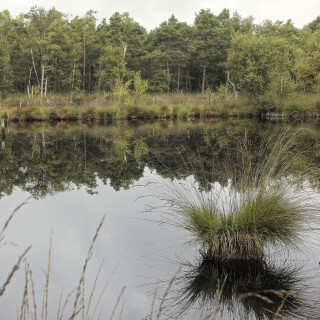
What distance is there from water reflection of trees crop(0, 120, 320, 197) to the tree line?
46.4 ft

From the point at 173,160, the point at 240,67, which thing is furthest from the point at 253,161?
the point at 240,67

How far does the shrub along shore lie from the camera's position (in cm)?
2416

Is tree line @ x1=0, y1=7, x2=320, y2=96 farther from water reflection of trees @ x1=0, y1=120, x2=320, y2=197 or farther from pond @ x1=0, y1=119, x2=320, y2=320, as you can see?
pond @ x1=0, y1=119, x2=320, y2=320

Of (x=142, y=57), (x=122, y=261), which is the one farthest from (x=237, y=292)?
(x=142, y=57)

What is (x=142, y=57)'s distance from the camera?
155 ft

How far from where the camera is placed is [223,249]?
3654 millimetres

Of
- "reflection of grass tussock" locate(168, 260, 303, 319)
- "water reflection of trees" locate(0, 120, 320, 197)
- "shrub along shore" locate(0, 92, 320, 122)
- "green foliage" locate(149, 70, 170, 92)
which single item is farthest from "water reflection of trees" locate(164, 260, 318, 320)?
"green foliage" locate(149, 70, 170, 92)

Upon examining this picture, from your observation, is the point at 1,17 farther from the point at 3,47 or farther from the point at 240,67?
the point at 240,67

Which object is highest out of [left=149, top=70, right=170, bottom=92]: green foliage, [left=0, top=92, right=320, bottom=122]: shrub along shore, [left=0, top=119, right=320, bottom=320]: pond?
[left=149, top=70, right=170, bottom=92]: green foliage

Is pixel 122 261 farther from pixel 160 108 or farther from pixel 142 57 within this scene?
pixel 142 57

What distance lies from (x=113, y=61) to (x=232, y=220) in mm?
33545

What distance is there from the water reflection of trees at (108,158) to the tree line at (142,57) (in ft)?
46.4

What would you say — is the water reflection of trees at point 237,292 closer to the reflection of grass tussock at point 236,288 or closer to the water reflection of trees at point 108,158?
the reflection of grass tussock at point 236,288

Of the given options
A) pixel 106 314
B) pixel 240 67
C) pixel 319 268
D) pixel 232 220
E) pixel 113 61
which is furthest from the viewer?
pixel 113 61
